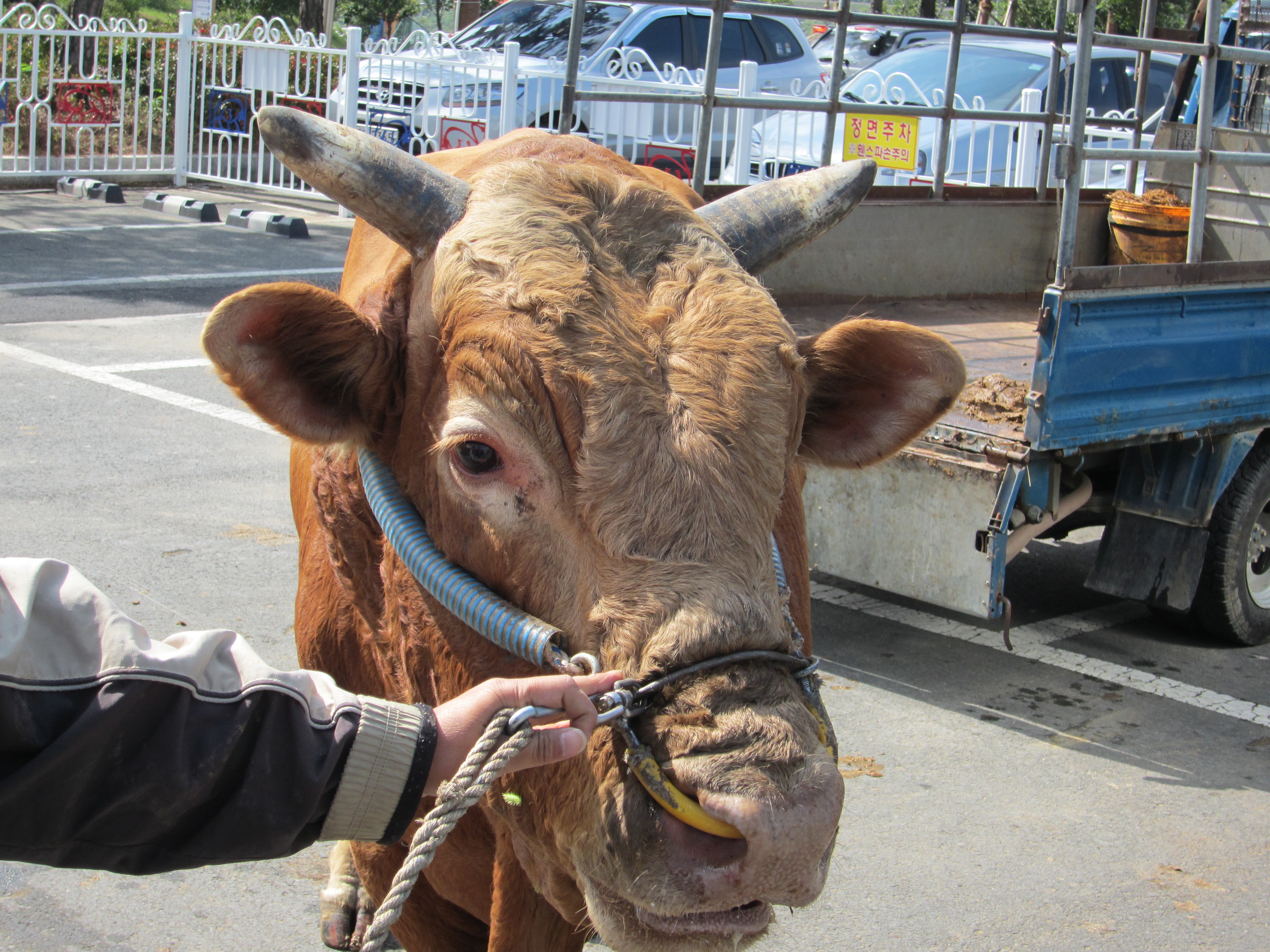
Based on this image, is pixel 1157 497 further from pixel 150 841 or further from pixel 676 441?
pixel 150 841

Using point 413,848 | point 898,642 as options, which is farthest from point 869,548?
point 413,848

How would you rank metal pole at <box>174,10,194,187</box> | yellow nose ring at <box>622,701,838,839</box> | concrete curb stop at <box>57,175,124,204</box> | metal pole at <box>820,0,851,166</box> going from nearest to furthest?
yellow nose ring at <box>622,701,838,839</box> → metal pole at <box>820,0,851,166</box> → concrete curb stop at <box>57,175,124,204</box> → metal pole at <box>174,10,194,187</box>

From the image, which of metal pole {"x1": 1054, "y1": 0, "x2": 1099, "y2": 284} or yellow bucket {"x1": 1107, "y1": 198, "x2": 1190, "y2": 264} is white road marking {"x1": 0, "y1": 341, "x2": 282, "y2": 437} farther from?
yellow bucket {"x1": 1107, "y1": 198, "x2": 1190, "y2": 264}

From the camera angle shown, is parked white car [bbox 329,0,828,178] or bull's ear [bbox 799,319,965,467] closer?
bull's ear [bbox 799,319,965,467]

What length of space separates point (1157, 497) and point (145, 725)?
5.16m

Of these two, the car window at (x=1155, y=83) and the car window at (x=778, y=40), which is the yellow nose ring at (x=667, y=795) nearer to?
the car window at (x=1155, y=83)

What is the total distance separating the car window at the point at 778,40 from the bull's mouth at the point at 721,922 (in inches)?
603

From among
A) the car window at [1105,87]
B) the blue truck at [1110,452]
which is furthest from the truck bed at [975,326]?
the car window at [1105,87]

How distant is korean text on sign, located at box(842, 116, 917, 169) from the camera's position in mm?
7934

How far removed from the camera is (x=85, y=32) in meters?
16.3

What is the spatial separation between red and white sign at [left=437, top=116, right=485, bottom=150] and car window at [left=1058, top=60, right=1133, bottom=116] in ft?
22.0

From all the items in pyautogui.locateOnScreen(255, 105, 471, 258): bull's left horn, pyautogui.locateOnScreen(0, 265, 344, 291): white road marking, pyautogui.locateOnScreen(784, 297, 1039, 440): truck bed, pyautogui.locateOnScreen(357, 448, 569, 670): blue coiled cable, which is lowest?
pyautogui.locateOnScreen(0, 265, 344, 291): white road marking

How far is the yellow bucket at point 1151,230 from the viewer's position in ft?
25.6

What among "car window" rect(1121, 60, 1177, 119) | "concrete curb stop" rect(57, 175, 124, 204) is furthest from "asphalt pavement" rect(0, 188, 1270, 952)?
"car window" rect(1121, 60, 1177, 119)
